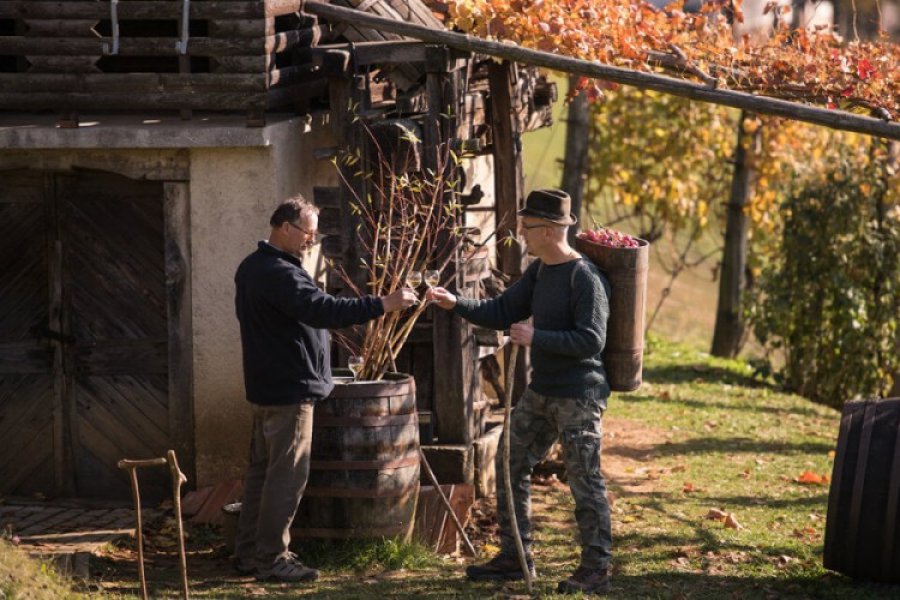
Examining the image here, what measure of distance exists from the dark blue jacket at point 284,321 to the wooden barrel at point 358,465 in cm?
31

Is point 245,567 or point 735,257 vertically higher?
point 735,257

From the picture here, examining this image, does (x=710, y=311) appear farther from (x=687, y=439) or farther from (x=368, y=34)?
(x=368, y=34)

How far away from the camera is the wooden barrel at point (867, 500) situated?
7.91 m

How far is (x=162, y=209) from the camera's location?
9719 mm

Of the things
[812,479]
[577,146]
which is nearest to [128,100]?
[812,479]

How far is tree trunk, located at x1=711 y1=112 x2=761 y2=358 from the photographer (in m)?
18.9

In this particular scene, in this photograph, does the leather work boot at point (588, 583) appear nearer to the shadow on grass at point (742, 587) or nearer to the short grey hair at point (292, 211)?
the shadow on grass at point (742, 587)

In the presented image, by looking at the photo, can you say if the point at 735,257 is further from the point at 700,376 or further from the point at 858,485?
the point at 858,485

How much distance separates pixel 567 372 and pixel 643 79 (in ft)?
6.72

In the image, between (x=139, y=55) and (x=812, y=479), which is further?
(x=812, y=479)

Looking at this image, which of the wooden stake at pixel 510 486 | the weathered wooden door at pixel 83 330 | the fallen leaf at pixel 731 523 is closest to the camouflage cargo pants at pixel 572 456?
the wooden stake at pixel 510 486

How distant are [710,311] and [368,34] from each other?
19214 mm

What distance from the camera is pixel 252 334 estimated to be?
7.82 meters

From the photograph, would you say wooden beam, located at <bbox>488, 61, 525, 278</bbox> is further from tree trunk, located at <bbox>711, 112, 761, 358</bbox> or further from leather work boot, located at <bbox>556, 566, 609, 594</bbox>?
tree trunk, located at <bbox>711, 112, 761, 358</bbox>
